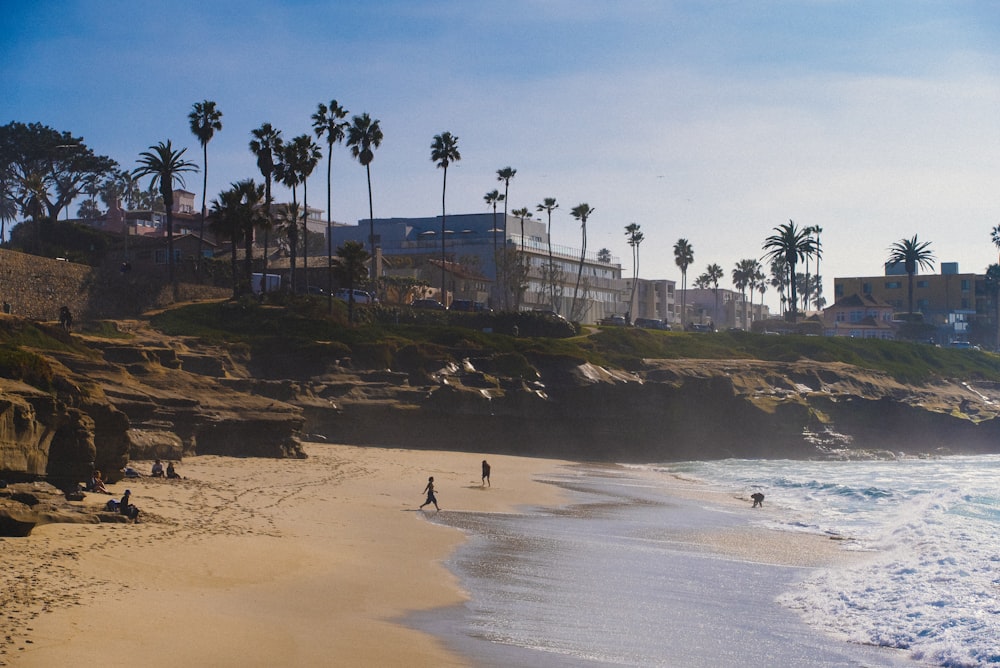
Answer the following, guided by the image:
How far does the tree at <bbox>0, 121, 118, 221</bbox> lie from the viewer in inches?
3994

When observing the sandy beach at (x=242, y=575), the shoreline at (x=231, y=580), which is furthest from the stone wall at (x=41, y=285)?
the shoreline at (x=231, y=580)

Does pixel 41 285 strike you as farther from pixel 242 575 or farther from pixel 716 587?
pixel 716 587

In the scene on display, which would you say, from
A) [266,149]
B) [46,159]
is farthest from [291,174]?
[46,159]

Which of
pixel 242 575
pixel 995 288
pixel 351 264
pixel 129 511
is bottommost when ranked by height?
pixel 242 575

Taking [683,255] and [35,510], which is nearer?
[35,510]

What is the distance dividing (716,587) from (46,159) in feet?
332

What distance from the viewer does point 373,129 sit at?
7962cm

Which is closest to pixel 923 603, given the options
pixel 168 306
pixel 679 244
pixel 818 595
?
pixel 818 595

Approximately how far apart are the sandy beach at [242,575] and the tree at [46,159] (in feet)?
257

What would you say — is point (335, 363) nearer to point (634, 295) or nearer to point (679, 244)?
point (634, 295)

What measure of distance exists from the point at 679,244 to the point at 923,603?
13342 cm

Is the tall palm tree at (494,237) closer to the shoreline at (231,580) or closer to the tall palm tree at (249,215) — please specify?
the tall palm tree at (249,215)

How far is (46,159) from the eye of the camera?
4092 inches

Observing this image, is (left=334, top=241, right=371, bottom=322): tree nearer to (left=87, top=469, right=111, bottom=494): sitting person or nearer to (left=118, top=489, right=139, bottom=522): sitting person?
(left=87, top=469, right=111, bottom=494): sitting person
